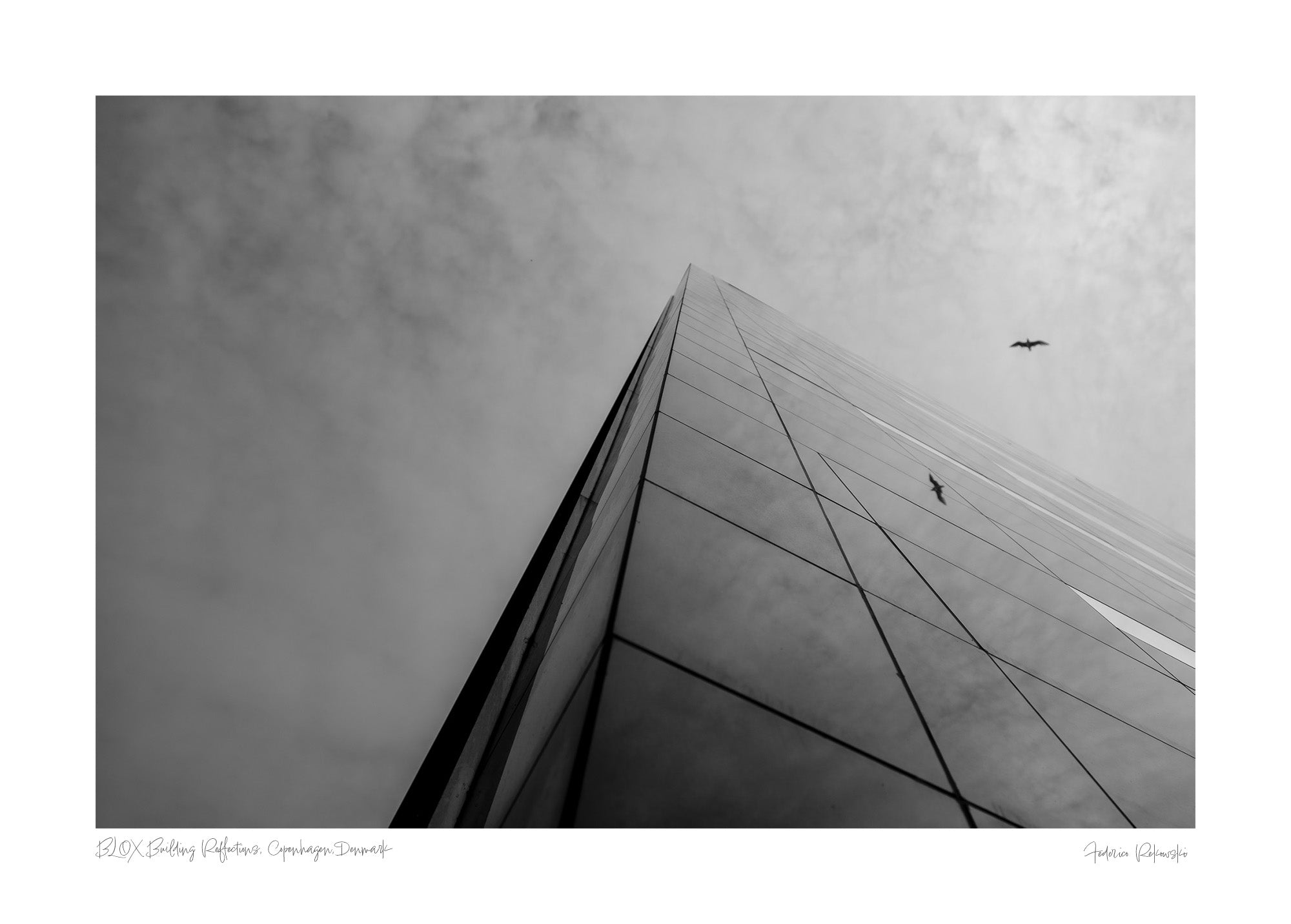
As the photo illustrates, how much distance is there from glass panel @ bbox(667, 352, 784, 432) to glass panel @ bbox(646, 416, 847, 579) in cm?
152

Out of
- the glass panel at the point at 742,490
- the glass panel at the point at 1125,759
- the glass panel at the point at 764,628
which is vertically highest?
the glass panel at the point at 742,490

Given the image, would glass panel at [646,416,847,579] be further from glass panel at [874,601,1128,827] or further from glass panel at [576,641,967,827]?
glass panel at [576,641,967,827]

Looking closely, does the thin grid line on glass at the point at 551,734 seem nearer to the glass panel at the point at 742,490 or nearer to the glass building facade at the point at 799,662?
the glass building facade at the point at 799,662

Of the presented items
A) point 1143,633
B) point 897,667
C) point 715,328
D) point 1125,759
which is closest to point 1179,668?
point 1143,633

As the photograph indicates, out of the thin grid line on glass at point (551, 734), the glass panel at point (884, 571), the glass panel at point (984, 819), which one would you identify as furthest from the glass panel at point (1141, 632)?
the thin grid line on glass at point (551, 734)

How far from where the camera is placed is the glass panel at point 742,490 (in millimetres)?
4406

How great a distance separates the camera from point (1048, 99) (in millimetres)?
7633

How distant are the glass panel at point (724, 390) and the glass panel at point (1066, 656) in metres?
2.07

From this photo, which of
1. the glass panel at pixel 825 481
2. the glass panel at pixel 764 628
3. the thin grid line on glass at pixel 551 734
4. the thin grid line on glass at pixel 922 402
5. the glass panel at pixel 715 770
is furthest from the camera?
the thin grid line on glass at pixel 922 402
